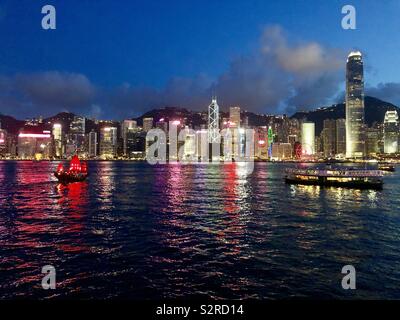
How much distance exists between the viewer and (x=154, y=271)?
20.8 m

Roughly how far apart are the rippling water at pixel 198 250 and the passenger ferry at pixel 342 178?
3059 centimetres

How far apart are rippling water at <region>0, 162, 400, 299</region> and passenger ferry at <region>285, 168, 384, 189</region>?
30587 millimetres

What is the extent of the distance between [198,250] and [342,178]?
64.4m

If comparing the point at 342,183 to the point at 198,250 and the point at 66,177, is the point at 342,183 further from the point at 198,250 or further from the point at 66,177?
the point at 66,177

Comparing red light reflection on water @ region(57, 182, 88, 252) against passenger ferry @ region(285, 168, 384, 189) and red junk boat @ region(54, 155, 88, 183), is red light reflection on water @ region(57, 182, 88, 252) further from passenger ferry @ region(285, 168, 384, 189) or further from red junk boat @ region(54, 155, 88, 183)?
passenger ferry @ region(285, 168, 384, 189)

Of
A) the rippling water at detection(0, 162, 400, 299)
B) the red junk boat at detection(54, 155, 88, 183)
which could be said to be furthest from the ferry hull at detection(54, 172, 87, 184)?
the rippling water at detection(0, 162, 400, 299)

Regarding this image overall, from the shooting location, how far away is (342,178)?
266 ft

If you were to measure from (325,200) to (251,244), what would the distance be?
109ft

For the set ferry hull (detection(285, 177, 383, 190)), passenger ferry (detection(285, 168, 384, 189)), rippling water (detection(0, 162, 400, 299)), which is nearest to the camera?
rippling water (detection(0, 162, 400, 299))

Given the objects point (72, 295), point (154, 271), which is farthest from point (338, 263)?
point (72, 295)

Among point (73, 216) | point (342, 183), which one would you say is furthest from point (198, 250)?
point (342, 183)

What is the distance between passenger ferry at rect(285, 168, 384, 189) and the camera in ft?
253

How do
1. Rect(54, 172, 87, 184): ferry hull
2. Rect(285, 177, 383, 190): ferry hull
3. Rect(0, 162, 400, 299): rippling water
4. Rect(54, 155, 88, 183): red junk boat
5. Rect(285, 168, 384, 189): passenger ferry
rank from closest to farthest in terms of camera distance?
Rect(0, 162, 400, 299): rippling water
Rect(285, 177, 383, 190): ferry hull
Rect(285, 168, 384, 189): passenger ferry
Rect(54, 172, 87, 184): ferry hull
Rect(54, 155, 88, 183): red junk boat

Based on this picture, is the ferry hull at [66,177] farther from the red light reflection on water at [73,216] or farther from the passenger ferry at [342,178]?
the passenger ferry at [342,178]
